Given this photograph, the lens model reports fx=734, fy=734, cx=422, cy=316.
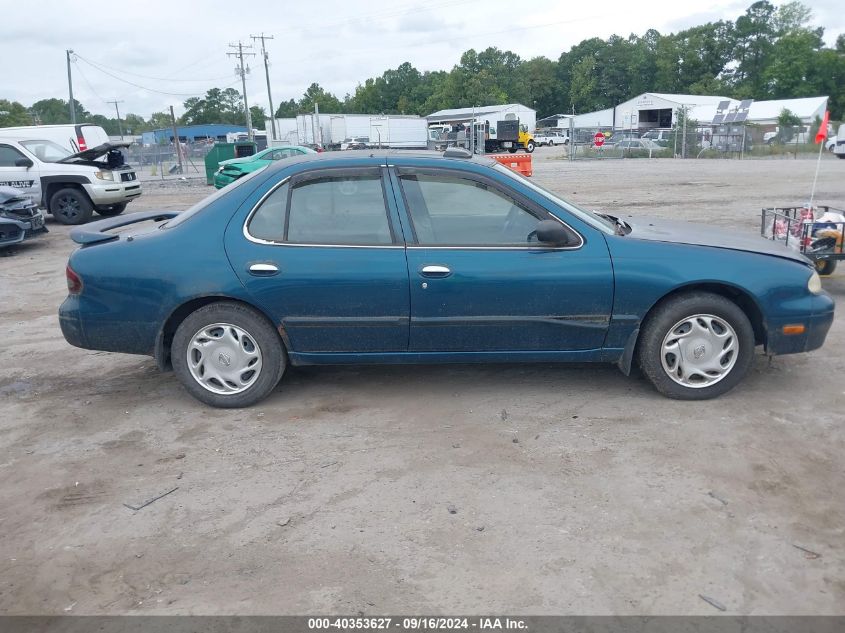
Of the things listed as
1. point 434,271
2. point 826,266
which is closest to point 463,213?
point 434,271

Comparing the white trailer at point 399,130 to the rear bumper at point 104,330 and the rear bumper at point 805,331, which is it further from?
the rear bumper at point 805,331

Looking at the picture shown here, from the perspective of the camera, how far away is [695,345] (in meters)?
4.66

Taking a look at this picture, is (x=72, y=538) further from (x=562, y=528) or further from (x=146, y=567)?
(x=562, y=528)

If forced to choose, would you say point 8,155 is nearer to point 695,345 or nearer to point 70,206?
point 70,206

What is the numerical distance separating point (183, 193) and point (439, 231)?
19745mm

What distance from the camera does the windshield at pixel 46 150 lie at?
14.8m

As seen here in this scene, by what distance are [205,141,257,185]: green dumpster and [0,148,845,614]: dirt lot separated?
21279 millimetres

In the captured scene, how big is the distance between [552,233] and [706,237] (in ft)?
3.94

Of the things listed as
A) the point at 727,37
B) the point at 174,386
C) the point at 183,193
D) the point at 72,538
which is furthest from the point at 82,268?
the point at 727,37

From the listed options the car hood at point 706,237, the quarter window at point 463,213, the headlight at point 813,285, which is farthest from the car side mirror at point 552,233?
the headlight at point 813,285

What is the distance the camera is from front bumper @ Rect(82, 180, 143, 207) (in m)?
14.9

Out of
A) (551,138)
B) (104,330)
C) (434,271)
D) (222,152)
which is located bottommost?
(551,138)

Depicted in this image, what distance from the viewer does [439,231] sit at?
4676 mm

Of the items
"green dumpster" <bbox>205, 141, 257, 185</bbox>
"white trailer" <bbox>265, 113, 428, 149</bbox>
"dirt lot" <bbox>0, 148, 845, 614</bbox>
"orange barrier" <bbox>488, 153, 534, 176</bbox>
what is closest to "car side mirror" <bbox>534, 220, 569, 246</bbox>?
"dirt lot" <bbox>0, 148, 845, 614</bbox>
